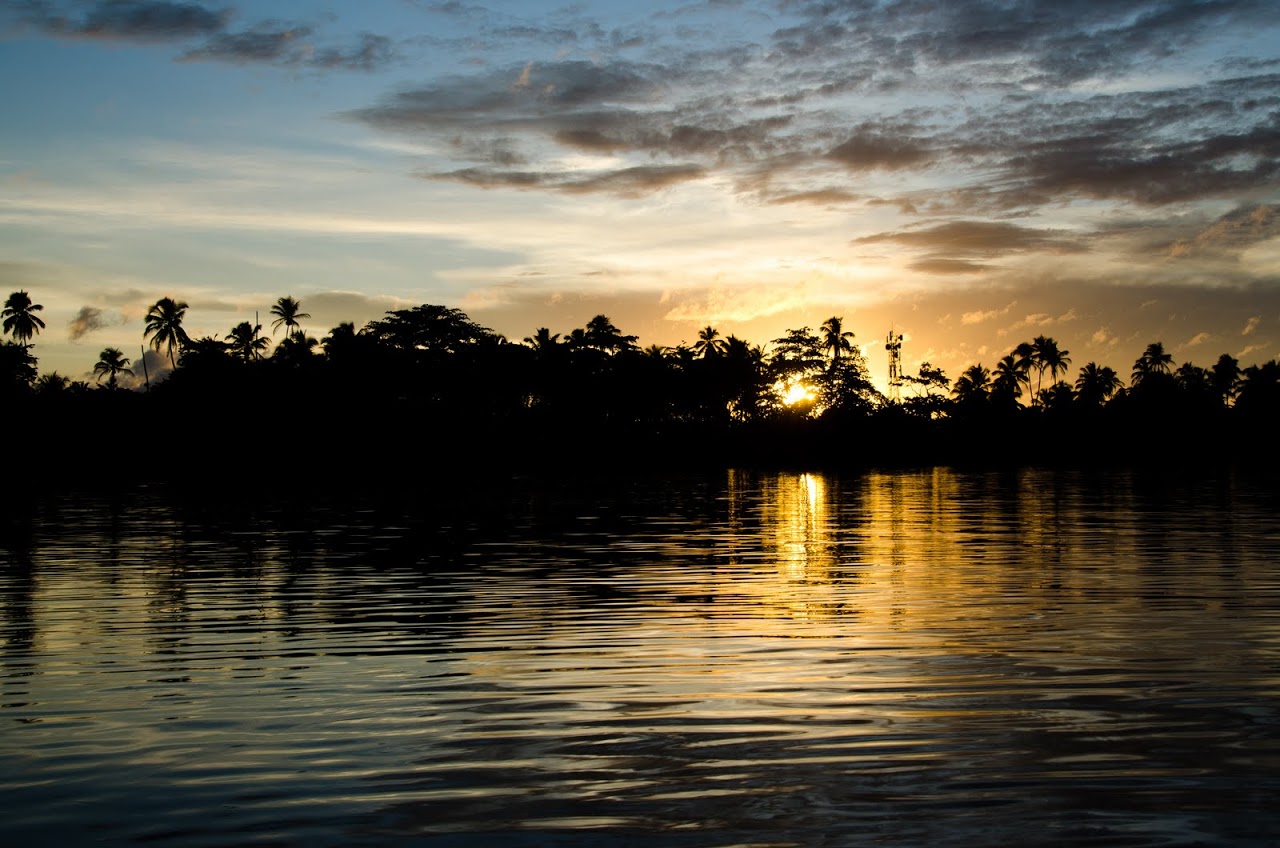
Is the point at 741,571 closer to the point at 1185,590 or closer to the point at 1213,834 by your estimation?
the point at 1185,590

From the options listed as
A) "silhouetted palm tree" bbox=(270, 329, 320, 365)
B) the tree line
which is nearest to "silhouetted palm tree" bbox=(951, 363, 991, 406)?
the tree line

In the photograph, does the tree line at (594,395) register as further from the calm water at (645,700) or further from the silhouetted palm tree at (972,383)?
the calm water at (645,700)

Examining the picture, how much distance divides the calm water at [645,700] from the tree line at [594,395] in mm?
65386

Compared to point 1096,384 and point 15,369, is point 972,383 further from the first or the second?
point 15,369

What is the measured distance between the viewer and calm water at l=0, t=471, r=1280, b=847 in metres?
6.58

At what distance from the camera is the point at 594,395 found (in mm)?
96688

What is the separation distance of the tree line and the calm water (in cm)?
6539

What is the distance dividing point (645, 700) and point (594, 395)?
8739cm

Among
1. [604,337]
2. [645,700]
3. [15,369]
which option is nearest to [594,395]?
[604,337]

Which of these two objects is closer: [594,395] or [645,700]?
[645,700]

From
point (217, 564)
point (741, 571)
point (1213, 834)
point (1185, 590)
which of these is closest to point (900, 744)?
point (1213, 834)

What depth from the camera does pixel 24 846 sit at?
20.4ft

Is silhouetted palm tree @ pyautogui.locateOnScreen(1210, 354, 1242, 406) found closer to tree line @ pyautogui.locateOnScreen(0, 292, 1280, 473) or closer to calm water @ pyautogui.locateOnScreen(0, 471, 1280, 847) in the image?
tree line @ pyautogui.locateOnScreen(0, 292, 1280, 473)

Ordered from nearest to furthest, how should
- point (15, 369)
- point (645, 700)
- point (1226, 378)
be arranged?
point (645, 700), point (15, 369), point (1226, 378)
